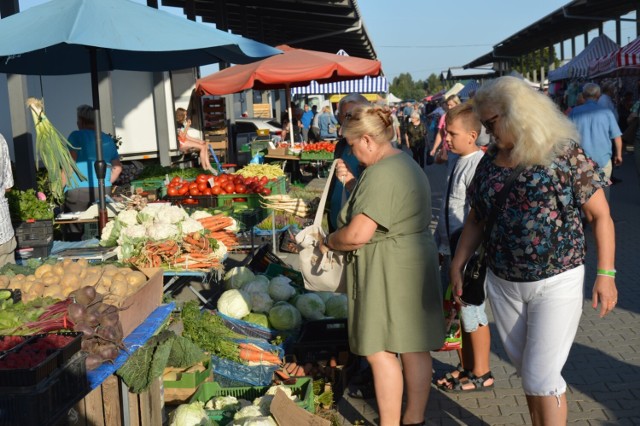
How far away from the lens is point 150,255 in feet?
20.5

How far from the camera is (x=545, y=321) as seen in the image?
3.63m

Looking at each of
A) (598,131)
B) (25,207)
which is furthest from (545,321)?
(598,131)

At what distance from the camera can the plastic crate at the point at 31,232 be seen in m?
7.70

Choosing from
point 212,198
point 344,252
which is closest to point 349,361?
point 344,252

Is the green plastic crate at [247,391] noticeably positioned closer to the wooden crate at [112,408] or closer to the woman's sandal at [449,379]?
the wooden crate at [112,408]

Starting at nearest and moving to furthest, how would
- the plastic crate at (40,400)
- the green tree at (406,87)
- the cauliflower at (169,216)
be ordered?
the plastic crate at (40,400)
the cauliflower at (169,216)
the green tree at (406,87)

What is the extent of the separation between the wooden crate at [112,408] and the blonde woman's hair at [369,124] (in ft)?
5.74

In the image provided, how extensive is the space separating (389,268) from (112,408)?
1.59 m

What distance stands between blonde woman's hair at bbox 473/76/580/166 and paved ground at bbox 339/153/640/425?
198 cm

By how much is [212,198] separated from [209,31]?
3114 mm

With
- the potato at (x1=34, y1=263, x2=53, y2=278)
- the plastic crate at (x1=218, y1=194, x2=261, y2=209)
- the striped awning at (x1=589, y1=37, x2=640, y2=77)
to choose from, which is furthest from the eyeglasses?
the striped awning at (x1=589, y1=37, x2=640, y2=77)

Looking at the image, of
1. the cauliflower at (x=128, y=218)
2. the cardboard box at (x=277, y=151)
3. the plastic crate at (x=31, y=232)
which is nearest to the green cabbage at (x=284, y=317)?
the cauliflower at (x=128, y=218)

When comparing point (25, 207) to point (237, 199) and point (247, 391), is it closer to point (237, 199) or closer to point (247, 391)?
point (237, 199)

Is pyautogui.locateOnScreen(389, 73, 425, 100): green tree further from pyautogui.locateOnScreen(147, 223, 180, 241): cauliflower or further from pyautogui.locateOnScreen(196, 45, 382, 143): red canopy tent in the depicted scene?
pyautogui.locateOnScreen(147, 223, 180, 241): cauliflower
